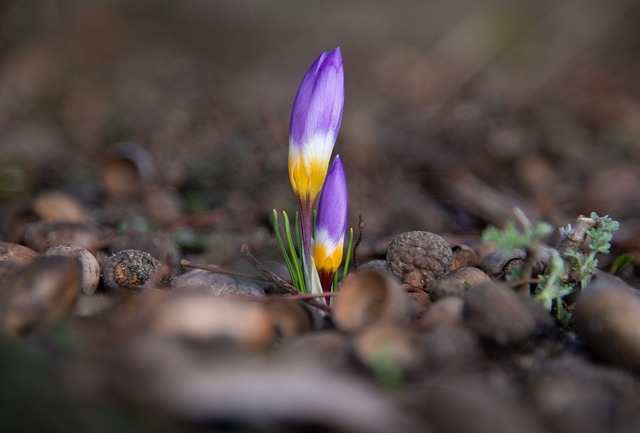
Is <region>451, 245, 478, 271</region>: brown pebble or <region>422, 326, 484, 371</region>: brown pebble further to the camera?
<region>451, 245, 478, 271</region>: brown pebble

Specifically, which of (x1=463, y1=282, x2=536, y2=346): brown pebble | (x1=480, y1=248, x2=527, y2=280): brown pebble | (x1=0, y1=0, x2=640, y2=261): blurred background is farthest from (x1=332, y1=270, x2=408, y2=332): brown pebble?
(x1=0, y1=0, x2=640, y2=261): blurred background

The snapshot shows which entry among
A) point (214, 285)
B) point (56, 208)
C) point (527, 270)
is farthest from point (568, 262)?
point (56, 208)

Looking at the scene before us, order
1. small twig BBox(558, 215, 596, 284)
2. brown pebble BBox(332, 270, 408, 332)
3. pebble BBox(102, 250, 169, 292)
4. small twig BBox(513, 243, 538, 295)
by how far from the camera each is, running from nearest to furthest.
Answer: brown pebble BBox(332, 270, 408, 332)
small twig BBox(513, 243, 538, 295)
small twig BBox(558, 215, 596, 284)
pebble BBox(102, 250, 169, 292)

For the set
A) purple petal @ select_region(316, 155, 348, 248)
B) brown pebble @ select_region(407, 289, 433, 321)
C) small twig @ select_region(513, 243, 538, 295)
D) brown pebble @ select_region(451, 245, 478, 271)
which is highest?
brown pebble @ select_region(451, 245, 478, 271)

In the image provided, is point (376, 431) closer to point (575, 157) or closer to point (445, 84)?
point (575, 157)

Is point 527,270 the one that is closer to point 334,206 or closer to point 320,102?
point 334,206

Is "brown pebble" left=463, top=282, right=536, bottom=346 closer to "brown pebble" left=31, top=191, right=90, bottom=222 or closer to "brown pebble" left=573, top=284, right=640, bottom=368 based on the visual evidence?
"brown pebble" left=573, top=284, right=640, bottom=368

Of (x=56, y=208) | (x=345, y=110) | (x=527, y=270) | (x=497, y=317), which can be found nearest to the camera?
(x=497, y=317)
